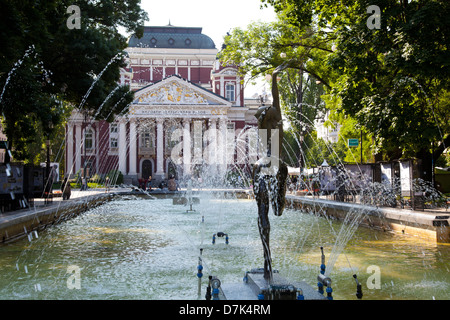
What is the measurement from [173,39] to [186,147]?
61.6ft

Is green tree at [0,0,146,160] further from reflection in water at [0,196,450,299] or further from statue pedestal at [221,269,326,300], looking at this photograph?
statue pedestal at [221,269,326,300]

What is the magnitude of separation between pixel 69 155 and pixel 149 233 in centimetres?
4612

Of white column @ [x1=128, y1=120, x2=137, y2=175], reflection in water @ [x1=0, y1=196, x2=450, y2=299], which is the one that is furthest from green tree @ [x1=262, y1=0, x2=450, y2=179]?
white column @ [x1=128, y1=120, x2=137, y2=175]

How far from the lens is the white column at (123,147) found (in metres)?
52.8

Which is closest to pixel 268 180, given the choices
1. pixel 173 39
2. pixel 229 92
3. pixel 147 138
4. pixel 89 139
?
pixel 147 138

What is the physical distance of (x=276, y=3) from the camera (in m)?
Result: 17.5

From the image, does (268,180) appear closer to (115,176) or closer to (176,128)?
(115,176)

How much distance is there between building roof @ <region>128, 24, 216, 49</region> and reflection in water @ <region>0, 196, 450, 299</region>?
5369cm

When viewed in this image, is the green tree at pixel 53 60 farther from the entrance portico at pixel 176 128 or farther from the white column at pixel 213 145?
the white column at pixel 213 145

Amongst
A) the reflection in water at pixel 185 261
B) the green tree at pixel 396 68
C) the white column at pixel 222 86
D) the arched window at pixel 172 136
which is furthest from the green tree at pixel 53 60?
the white column at pixel 222 86

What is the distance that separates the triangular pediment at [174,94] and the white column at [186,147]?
269 centimetres

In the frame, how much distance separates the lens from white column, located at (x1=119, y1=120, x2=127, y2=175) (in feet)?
173
